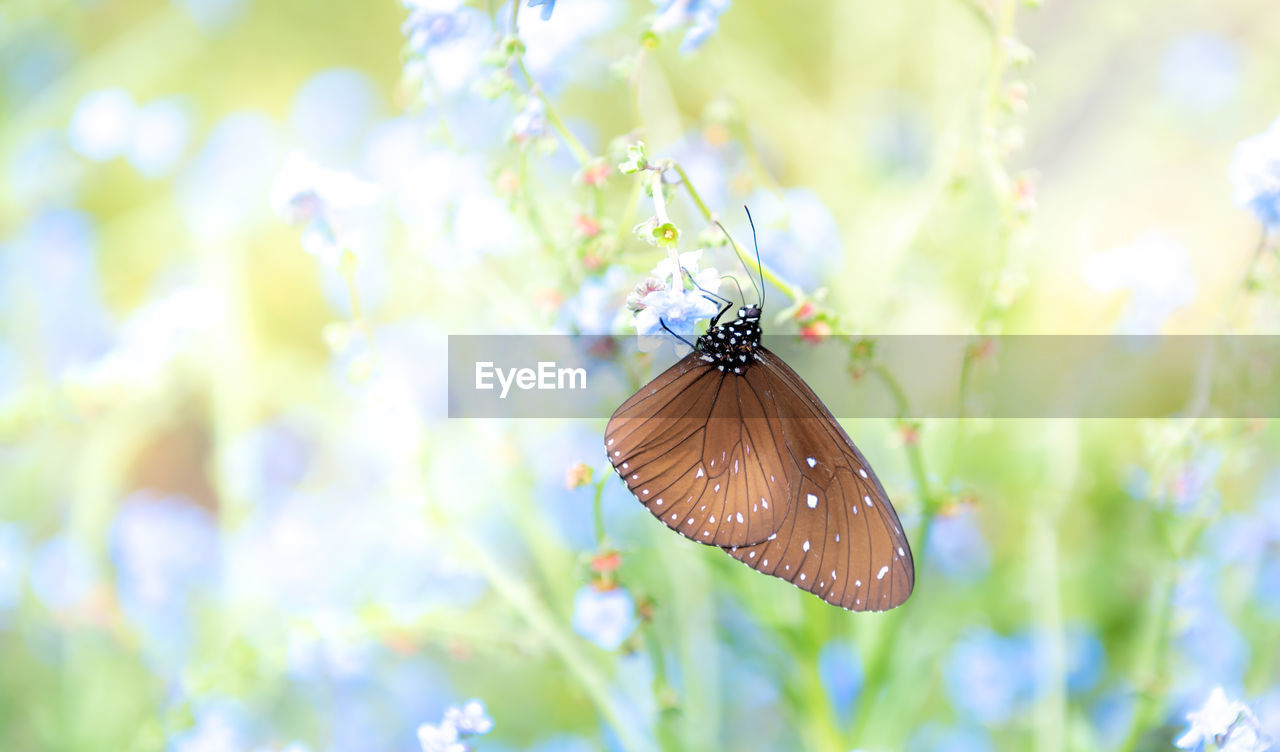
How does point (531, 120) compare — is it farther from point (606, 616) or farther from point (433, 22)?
point (606, 616)

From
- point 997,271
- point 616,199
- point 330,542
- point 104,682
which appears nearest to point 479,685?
point 330,542

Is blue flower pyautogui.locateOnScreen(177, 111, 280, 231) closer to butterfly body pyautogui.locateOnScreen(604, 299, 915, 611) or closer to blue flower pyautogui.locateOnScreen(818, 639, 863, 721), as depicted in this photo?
butterfly body pyautogui.locateOnScreen(604, 299, 915, 611)

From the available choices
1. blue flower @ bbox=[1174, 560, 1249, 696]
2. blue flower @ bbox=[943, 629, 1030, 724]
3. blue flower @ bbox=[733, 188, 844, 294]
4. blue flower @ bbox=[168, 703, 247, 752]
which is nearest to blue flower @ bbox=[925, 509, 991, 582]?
blue flower @ bbox=[943, 629, 1030, 724]

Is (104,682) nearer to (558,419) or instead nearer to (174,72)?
(558,419)

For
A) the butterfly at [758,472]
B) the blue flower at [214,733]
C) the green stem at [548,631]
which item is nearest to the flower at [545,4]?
the butterfly at [758,472]

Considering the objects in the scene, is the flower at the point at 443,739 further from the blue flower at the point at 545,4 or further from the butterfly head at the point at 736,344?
the blue flower at the point at 545,4
